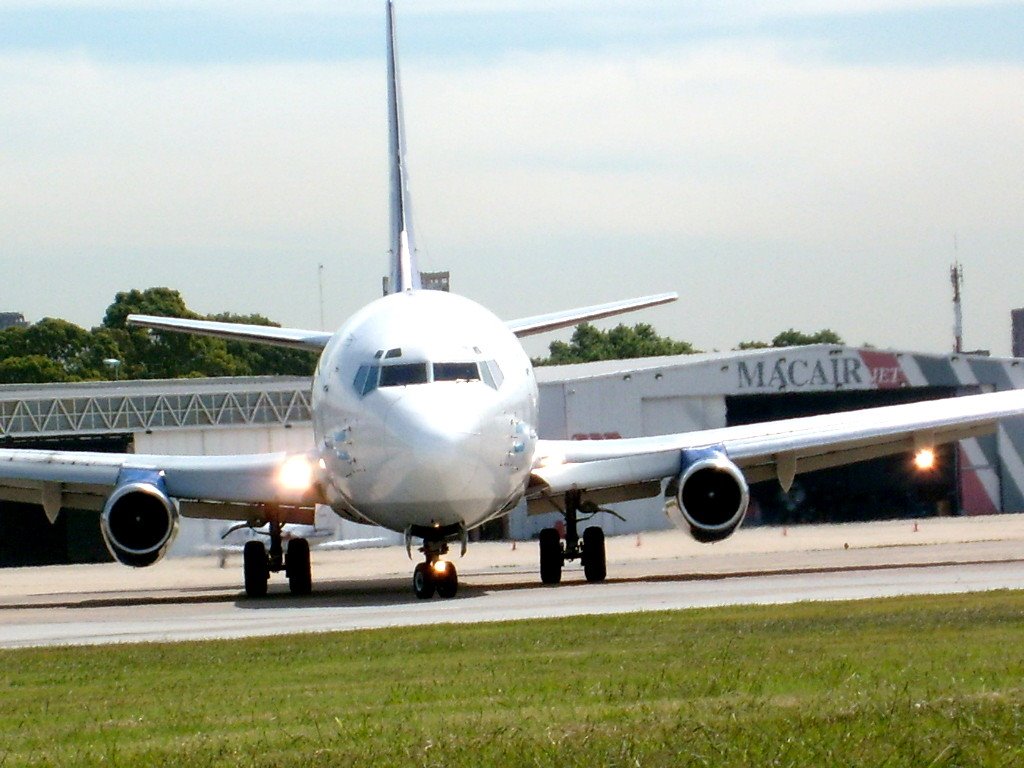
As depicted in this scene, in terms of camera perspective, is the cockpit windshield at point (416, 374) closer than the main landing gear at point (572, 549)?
Yes

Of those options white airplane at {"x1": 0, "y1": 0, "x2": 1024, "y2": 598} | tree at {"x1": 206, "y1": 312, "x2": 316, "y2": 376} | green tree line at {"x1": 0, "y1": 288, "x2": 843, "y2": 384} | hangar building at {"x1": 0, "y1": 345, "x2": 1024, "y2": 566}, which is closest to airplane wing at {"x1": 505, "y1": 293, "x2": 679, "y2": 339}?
white airplane at {"x1": 0, "y1": 0, "x2": 1024, "y2": 598}

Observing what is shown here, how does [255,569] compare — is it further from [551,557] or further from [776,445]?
[776,445]

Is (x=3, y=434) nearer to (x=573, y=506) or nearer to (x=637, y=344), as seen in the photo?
(x=573, y=506)

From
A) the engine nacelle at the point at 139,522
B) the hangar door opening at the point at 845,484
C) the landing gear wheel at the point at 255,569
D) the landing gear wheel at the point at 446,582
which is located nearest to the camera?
the landing gear wheel at the point at 446,582

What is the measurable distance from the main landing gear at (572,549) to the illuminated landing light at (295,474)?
151 inches

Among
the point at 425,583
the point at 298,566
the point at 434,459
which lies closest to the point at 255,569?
the point at 298,566

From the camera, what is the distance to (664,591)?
86.8ft

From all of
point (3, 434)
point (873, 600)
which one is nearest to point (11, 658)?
point (873, 600)

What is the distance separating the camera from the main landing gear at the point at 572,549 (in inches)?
1210

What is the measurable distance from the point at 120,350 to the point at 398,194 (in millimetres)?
96644

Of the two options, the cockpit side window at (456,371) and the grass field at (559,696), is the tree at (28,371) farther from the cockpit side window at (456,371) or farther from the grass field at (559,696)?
the grass field at (559,696)

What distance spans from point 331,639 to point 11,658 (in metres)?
2.97

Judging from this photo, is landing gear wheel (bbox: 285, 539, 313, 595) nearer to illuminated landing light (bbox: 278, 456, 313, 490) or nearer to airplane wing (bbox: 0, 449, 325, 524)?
airplane wing (bbox: 0, 449, 325, 524)

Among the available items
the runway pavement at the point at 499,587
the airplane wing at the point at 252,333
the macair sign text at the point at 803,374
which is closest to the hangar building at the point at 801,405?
the macair sign text at the point at 803,374
